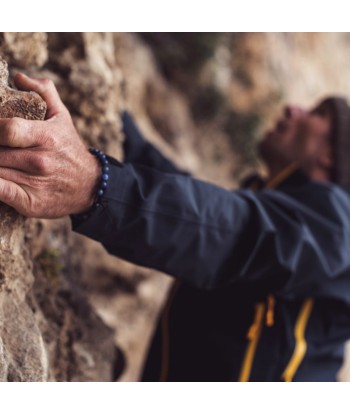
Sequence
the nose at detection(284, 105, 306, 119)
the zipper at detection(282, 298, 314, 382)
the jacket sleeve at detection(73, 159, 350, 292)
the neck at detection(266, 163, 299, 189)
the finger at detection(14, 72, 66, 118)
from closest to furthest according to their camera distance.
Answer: the finger at detection(14, 72, 66, 118) < the jacket sleeve at detection(73, 159, 350, 292) < the zipper at detection(282, 298, 314, 382) < the neck at detection(266, 163, 299, 189) < the nose at detection(284, 105, 306, 119)

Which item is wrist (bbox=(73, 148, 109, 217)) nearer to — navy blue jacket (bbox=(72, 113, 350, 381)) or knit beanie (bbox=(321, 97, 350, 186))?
navy blue jacket (bbox=(72, 113, 350, 381))

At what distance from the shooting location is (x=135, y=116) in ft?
16.7

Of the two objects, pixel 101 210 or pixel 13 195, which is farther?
pixel 101 210

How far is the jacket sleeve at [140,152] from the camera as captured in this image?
2897 millimetres

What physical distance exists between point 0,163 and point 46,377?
911 mm

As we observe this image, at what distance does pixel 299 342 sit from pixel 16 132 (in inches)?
74.8

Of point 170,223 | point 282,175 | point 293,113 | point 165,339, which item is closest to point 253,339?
point 165,339

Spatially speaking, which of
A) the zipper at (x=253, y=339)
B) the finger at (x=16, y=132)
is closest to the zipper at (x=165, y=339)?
the zipper at (x=253, y=339)

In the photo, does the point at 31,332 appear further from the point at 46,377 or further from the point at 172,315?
the point at 172,315

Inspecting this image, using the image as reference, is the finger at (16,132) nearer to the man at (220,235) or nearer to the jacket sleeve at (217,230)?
the man at (220,235)

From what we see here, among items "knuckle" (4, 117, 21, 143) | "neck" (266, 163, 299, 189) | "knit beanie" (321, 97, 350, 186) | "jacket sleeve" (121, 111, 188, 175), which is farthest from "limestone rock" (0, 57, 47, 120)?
"knit beanie" (321, 97, 350, 186)

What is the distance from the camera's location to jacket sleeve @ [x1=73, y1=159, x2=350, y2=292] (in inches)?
73.6

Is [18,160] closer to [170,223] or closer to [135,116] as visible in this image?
[170,223]
